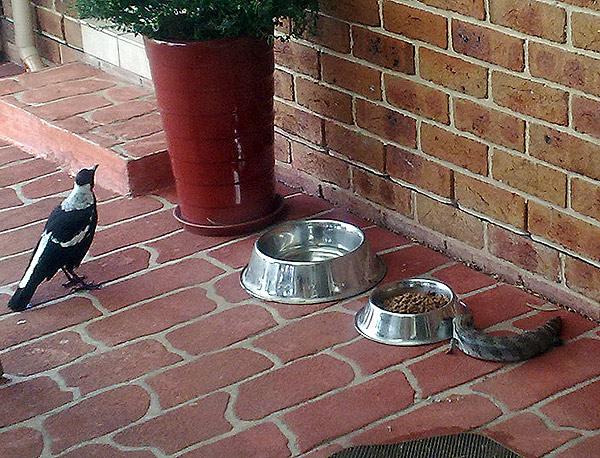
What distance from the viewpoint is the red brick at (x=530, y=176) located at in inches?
109

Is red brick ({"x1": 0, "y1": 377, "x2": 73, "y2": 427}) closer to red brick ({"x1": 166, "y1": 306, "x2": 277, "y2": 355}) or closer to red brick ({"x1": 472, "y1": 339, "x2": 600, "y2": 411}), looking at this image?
red brick ({"x1": 166, "y1": 306, "x2": 277, "y2": 355})

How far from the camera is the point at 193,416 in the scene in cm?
251

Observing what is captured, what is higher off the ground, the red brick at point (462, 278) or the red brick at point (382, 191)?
the red brick at point (382, 191)

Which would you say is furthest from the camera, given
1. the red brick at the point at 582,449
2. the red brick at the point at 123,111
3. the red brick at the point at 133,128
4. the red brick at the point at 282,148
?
the red brick at the point at 123,111

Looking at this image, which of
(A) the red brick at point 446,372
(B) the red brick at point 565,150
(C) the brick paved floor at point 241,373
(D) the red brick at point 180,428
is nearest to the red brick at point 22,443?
(C) the brick paved floor at point 241,373

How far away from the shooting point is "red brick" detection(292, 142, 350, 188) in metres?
3.50

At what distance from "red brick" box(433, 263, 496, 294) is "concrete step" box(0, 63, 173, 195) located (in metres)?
1.17

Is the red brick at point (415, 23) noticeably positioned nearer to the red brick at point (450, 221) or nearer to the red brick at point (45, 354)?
the red brick at point (450, 221)

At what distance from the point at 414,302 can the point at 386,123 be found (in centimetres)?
66

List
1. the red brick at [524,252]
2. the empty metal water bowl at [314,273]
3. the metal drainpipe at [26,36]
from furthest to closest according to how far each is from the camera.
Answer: the metal drainpipe at [26,36], the empty metal water bowl at [314,273], the red brick at [524,252]

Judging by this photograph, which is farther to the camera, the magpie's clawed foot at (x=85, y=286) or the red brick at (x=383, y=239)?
the red brick at (x=383, y=239)

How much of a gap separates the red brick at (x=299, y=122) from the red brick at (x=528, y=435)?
1.40m

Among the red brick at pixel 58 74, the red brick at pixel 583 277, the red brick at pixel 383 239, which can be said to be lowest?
the red brick at pixel 383 239

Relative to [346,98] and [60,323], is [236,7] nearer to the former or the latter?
[346,98]
